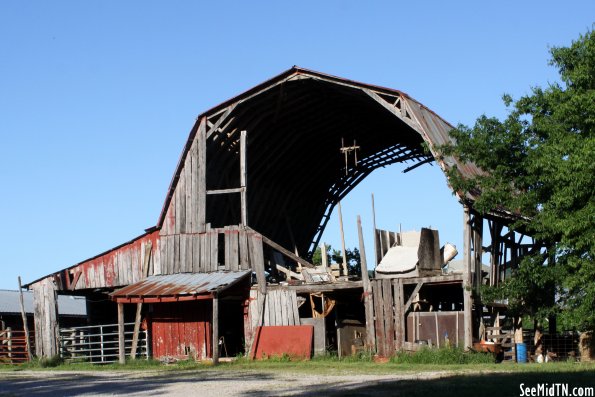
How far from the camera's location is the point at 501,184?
93.1 feet

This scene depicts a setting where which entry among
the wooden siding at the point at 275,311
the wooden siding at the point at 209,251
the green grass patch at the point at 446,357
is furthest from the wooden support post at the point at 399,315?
the wooden siding at the point at 209,251

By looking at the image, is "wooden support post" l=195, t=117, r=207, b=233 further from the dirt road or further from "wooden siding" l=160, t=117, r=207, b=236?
the dirt road

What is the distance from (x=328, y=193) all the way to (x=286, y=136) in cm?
822

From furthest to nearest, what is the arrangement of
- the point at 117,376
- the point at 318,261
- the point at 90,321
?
the point at 318,261, the point at 90,321, the point at 117,376

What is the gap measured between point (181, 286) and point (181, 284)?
35 cm

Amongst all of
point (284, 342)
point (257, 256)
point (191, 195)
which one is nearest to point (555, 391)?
point (284, 342)

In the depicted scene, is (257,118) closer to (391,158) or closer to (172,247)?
(172,247)

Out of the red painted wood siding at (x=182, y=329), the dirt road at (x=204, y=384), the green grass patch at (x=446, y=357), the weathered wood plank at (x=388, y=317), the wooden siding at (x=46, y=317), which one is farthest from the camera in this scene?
the wooden siding at (x=46, y=317)

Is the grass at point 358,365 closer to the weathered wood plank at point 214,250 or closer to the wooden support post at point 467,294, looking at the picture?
the wooden support post at point 467,294

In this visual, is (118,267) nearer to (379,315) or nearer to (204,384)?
(379,315)

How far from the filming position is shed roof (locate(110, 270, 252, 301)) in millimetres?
31531

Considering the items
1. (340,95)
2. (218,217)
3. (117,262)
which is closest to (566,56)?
(340,95)

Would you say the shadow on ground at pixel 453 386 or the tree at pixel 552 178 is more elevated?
the tree at pixel 552 178

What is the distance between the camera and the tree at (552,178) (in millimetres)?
24875
